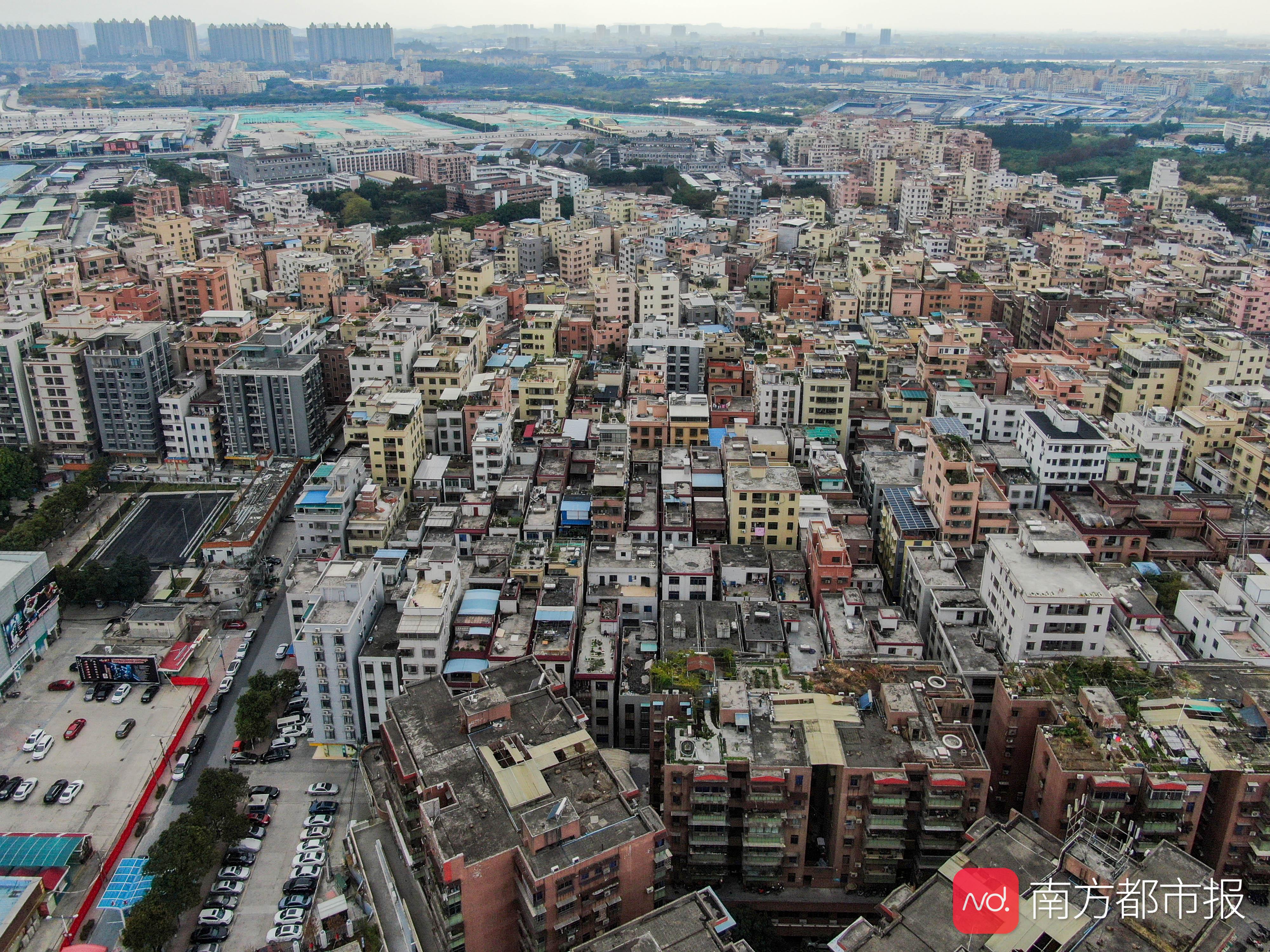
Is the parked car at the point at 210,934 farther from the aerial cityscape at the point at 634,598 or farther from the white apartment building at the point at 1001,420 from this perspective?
the white apartment building at the point at 1001,420

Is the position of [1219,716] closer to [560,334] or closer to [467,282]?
[560,334]

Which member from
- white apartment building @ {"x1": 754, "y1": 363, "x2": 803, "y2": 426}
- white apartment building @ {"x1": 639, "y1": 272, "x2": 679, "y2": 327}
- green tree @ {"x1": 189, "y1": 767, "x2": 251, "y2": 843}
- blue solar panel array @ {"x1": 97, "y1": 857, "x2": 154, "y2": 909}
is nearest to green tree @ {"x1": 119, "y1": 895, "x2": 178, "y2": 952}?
blue solar panel array @ {"x1": 97, "y1": 857, "x2": 154, "y2": 909}

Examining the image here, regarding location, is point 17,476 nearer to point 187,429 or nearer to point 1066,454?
point 187,429

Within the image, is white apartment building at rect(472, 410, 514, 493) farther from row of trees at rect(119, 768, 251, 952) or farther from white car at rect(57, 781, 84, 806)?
white car at rect(57, 781, 84, 806)

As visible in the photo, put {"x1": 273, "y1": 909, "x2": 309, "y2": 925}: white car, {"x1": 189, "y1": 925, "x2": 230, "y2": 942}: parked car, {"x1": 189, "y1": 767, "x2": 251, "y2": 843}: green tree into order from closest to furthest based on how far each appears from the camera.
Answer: {"x1": 189, "y1": 925, "x2": 230, "y2": 942}: parked car < {"x1": 273, "y1": 909, "x2": 309, "y2": 925}: white car < {"x1": 189, "y1": 767, "x2": 251, "y2": 843}: green tree

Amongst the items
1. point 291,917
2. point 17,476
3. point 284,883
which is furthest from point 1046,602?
point 17,476

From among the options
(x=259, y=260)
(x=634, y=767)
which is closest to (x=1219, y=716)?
(x=634, y=767)
